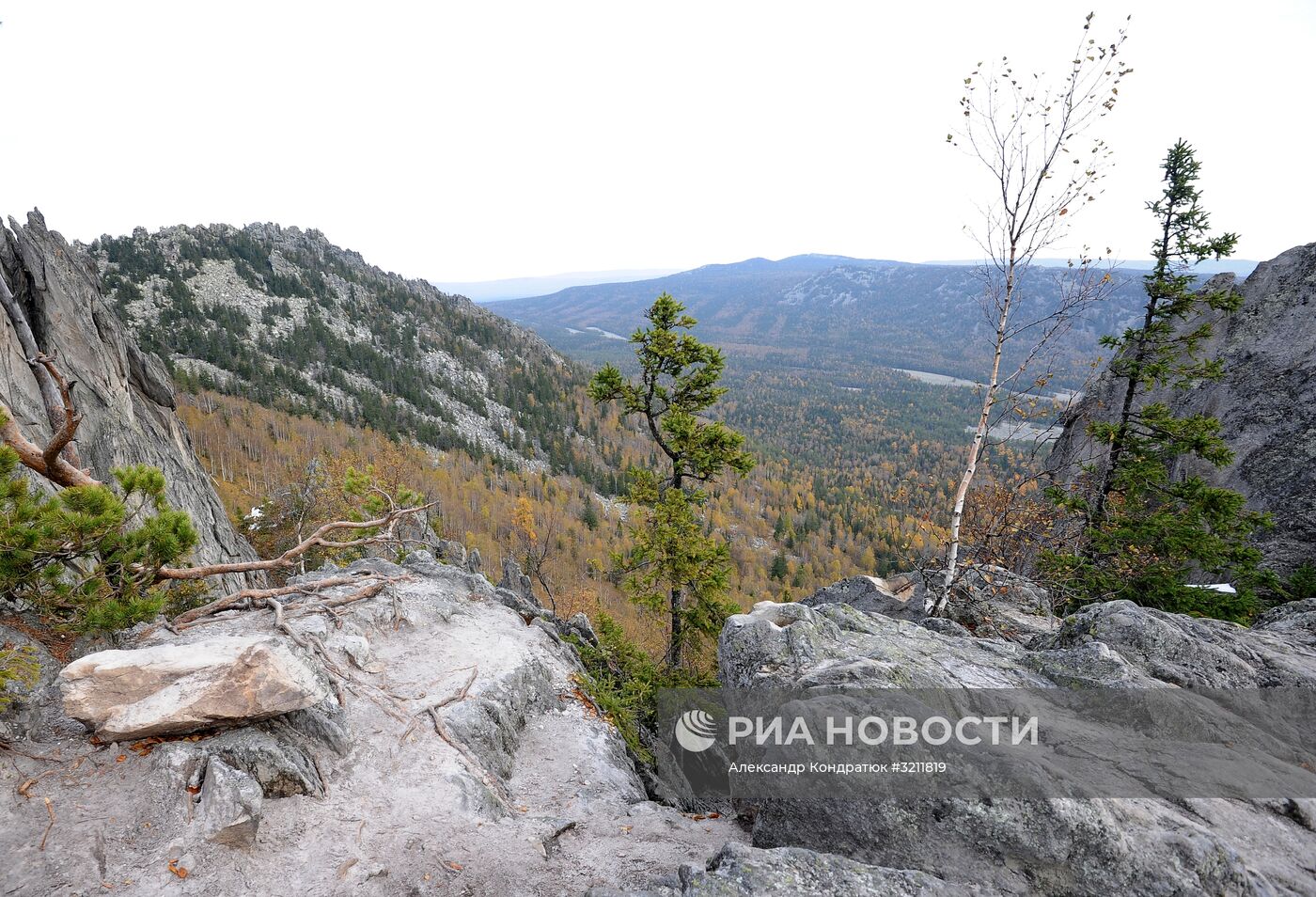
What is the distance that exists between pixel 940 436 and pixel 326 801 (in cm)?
19856

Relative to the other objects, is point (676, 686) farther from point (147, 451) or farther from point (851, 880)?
point (147, 451)

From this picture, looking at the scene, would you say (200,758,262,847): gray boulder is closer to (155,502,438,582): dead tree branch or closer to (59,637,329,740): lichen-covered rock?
(59,637,329,740): lichen-covered rock

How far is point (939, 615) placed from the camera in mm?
11984

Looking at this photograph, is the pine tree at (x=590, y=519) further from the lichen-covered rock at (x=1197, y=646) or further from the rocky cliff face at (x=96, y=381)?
the lichen-covered rock at (x=1197, y=646)

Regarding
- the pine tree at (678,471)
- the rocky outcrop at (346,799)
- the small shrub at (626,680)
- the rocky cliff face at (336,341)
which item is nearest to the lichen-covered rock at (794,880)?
the rocky outcrop at (346,799)

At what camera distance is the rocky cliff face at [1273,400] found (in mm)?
14922

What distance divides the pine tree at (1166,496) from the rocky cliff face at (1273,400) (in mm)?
1283

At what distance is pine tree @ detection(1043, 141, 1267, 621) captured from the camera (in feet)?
41.5

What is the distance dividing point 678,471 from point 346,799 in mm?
11306

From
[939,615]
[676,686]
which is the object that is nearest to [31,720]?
[676,686]

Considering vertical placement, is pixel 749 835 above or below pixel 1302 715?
below

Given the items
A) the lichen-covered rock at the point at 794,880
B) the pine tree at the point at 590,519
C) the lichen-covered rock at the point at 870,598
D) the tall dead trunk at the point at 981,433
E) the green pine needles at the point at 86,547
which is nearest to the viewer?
the lichen-covered rock at the point at 794,880

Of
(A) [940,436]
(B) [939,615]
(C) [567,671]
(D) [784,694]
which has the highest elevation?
Result: (D) [784,694]

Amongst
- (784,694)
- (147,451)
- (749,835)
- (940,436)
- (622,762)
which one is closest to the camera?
(749,835)
